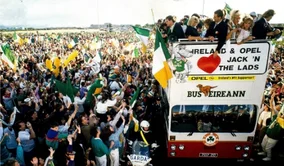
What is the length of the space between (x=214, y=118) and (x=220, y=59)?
1581 millimetres

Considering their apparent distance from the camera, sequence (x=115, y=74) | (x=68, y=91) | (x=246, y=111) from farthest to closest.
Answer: (x=115, y=74), (x=68, y=91), (x=246, y=111)

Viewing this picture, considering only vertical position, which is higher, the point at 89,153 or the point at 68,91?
the point at 68,91

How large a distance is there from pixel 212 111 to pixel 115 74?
255 inches

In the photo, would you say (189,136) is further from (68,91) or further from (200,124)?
(68,91)

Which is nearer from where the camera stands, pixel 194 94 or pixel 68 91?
pixel 194 94

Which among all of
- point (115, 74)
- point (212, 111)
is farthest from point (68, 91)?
point (212, 111)

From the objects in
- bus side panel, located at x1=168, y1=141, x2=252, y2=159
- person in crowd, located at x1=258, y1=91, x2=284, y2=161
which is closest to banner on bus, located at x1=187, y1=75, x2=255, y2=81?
person in crowd, located at x1=258, y1=91, x2=284, y2=161

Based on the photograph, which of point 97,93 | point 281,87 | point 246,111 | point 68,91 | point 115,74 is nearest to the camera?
point 246,111

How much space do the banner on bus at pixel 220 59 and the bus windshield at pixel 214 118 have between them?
0.94 meters

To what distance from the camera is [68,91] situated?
25.8 ft

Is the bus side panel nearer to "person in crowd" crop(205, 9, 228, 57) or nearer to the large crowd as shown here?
the large crowd

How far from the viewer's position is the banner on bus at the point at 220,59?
570 cm

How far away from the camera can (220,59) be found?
5793 mm

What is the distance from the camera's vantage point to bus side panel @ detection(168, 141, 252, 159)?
6375 millimetres
